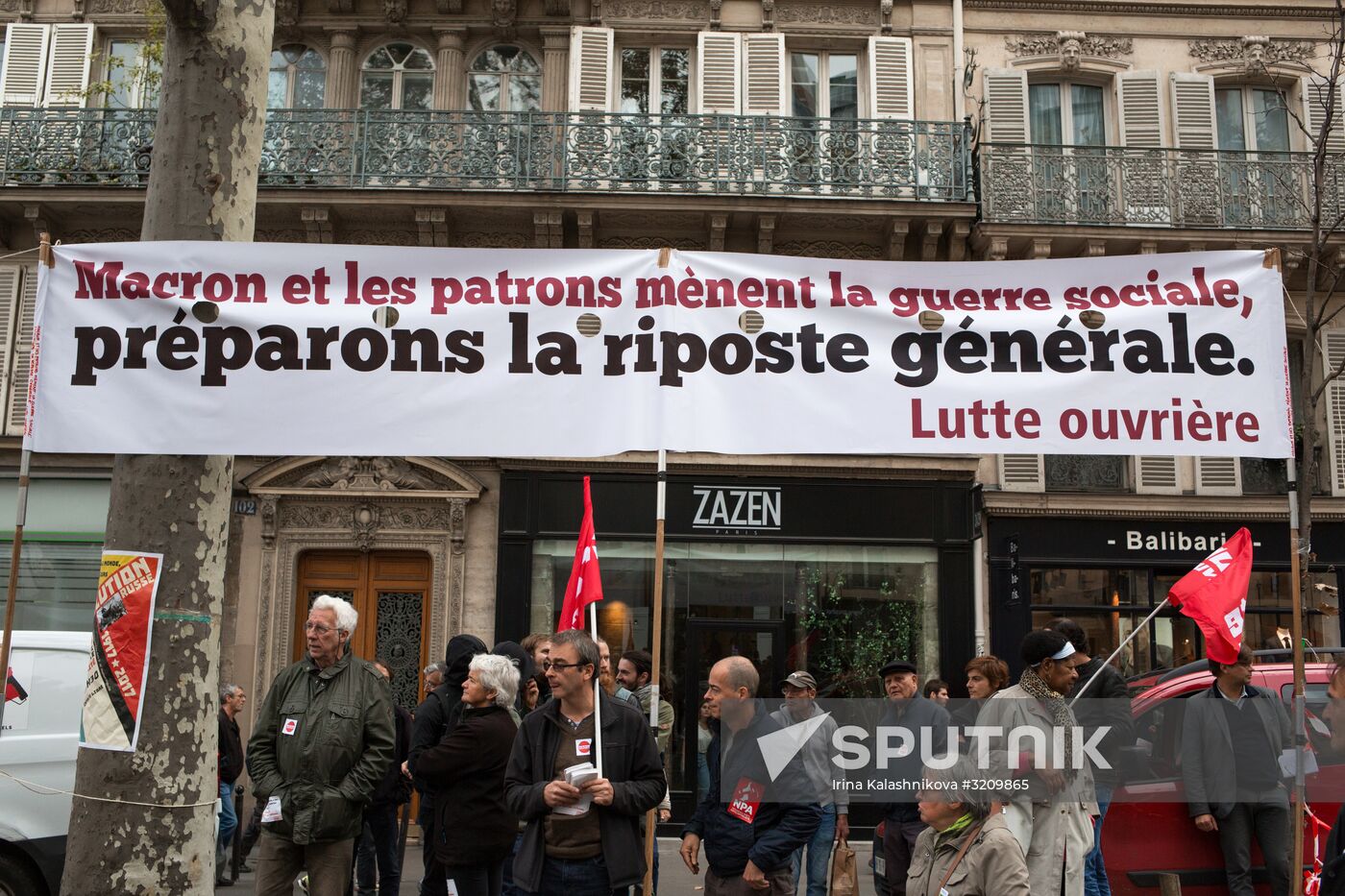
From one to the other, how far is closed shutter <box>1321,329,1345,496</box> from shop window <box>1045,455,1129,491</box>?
271cm

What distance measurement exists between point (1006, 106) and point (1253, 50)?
351 cm

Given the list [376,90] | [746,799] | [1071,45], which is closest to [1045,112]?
[1071,45]

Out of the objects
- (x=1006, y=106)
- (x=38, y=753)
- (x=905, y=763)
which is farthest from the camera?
(x=1006, y=106)

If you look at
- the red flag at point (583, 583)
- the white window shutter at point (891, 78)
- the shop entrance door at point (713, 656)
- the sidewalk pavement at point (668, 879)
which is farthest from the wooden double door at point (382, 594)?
the red flag at point (583, 583)

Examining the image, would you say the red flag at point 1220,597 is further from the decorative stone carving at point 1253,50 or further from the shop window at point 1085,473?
the decorative stone carving at point 1253,50

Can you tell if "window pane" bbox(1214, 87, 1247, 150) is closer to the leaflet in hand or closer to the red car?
the red car

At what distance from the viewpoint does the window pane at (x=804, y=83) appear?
16703 millimetres

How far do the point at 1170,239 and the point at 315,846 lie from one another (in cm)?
1339

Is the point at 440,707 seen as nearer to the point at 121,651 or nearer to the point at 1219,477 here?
the point at 121,651

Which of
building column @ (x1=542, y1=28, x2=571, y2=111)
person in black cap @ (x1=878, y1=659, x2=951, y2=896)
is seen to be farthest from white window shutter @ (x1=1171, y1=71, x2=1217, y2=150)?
person in black cap @ (x1=878, y1=659, x2=951, y2=896)

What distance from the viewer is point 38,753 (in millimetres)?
7848

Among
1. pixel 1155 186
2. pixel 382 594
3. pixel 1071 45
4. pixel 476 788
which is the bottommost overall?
pixel 476 788

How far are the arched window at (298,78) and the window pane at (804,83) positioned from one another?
20.6 ft

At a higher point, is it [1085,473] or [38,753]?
[1085,473]
